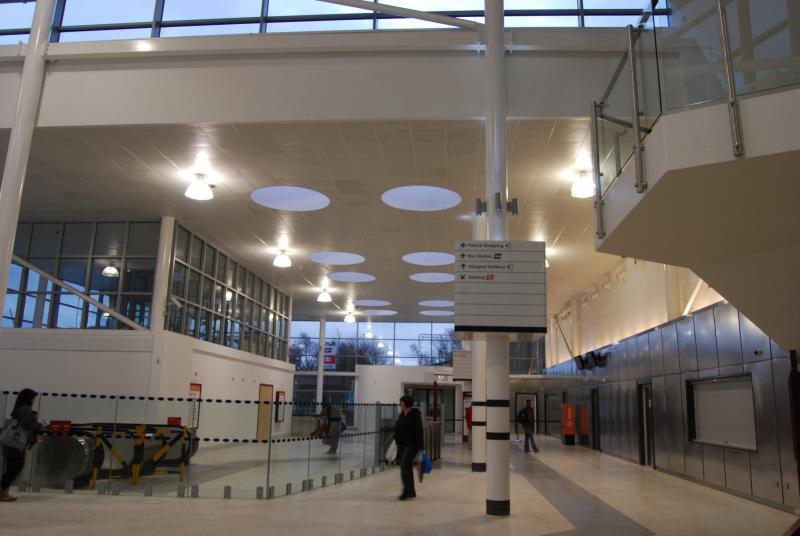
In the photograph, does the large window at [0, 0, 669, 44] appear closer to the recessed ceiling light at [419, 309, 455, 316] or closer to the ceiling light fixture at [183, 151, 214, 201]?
the ceiling light fixture at [183, 151, 214, 201]

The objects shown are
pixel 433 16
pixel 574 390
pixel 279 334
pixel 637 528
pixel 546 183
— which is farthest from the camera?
pixel 279 334

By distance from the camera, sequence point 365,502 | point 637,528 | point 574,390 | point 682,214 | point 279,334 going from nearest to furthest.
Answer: point 682,214
point 637,528
point 365,502
point 574,390
point 279,334

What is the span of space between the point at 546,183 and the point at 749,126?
8770 millimetres

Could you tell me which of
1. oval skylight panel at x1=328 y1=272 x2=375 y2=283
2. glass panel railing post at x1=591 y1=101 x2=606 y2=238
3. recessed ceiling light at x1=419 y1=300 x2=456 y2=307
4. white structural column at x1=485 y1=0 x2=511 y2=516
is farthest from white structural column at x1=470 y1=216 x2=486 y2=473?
recessed ceiling light at x1=419 y1=300 x2=456 y2=307

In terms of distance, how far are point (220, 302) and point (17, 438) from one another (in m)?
11.9

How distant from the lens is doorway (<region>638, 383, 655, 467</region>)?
51.4 ft

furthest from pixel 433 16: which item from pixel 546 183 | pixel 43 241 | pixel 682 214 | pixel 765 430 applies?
pixel 43 241

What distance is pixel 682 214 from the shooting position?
5461 millimetres

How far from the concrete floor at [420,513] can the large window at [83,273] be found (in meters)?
7.89

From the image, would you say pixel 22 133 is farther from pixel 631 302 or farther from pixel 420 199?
pixel 631 302

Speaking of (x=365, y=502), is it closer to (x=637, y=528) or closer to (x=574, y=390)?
(x=637, y=528)

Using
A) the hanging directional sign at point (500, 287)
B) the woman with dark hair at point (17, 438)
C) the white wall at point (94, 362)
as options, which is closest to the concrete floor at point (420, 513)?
the woman with dark hair at point (17, 438)

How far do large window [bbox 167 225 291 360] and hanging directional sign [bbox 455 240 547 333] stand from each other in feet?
34.7

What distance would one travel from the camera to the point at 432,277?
931 inches
